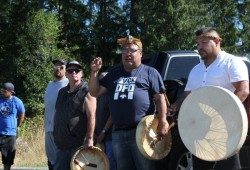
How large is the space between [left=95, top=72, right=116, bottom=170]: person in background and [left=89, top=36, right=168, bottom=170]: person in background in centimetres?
114

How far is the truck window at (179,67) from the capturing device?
7.46 meters

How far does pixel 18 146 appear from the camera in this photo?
13.6 m

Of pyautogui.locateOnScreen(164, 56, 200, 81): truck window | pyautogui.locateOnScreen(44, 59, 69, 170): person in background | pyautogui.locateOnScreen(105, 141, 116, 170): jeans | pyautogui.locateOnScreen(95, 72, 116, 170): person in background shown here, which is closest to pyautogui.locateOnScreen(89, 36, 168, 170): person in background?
pyautogui.locateOnScreen(95, 72, 116, 170): person in background

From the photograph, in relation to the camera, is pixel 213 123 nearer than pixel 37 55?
Yes

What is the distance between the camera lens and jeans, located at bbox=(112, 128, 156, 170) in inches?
216

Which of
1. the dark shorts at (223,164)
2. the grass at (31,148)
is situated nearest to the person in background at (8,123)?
the grass at (31,148)

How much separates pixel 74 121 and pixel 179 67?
6.89 ft

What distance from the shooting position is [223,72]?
4785 mm

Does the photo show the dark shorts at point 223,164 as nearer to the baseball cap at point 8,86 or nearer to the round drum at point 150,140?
the round drum at point 150,140

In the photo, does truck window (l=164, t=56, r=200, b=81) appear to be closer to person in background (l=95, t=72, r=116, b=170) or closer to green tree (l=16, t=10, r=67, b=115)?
person in background (l=95, t=72, r=116, b=170)

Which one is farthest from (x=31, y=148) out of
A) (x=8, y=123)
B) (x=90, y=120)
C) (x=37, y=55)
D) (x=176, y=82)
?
(x=37, y=55)

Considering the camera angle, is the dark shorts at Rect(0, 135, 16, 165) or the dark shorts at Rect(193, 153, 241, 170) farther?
the dark shorts at Rect(0, 135, 16, 165)

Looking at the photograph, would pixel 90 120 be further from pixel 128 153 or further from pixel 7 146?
pixel 7 146

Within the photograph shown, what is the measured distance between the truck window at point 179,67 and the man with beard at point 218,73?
7.91 feet
